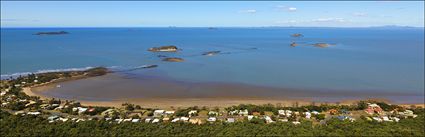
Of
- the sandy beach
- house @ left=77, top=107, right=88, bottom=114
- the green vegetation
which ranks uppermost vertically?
the sandy beach

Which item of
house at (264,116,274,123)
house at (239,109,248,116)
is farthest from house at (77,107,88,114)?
house at (264,116,274,123)

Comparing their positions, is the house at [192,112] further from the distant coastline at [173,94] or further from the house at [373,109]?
the house at [373,109]

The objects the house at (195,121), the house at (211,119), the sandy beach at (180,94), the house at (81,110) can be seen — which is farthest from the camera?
the sandy beach at (180,94)

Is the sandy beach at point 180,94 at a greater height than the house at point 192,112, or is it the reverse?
the sandy beach at point 180,94

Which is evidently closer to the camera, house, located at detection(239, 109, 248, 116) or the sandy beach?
house, located at detection(239, 109, 248, 116)

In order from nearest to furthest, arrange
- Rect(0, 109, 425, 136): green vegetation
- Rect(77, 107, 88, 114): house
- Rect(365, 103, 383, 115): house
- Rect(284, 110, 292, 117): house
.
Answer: Rect(0, 109, 425, 136): green vegetation < Rect(284, 110, 292, 117): house < Rect(77, 107, 88, 114): house < Rect(365, 103, 383, 115): house

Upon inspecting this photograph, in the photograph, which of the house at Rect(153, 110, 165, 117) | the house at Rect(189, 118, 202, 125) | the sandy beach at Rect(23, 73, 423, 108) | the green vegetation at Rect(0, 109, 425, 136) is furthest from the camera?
the sandy beach at Rect(23, 73, 423, 108)

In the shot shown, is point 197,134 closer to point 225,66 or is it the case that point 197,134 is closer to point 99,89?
point 99,89

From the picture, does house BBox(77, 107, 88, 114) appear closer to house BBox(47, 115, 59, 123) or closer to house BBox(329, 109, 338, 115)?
house BBox(47, 115, 59, 123)

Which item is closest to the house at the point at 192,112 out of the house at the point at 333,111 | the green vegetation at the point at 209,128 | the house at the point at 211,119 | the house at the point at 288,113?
the house at the point at 211,119

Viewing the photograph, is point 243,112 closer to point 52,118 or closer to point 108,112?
point 108,112

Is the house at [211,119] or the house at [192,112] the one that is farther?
the house at [192,112]

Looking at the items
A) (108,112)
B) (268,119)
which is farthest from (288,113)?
(108,112)

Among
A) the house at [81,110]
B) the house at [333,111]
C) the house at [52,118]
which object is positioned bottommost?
the house at [52,118]
